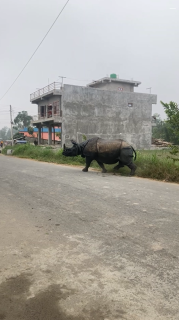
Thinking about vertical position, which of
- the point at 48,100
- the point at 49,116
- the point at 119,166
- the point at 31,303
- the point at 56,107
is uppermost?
the point at 48,100

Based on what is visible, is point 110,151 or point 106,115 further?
point 106,115

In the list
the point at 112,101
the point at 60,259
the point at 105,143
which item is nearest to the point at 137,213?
the point at 60,259

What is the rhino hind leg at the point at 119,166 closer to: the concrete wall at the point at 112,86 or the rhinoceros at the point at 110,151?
the rhinoceros at the point at 110,151

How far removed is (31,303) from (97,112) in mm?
27834

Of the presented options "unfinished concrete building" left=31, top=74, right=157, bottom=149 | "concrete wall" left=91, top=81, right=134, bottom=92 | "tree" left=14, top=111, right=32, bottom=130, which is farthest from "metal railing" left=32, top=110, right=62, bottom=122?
"tree" left=14, top=111, right=32, bottom=130

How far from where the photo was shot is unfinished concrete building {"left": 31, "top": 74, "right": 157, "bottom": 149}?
2780 cm

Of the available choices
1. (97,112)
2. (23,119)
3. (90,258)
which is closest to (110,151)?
(90,258)

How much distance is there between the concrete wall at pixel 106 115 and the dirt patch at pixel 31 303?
80.9 ft

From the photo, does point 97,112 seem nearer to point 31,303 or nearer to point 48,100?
point 48,100

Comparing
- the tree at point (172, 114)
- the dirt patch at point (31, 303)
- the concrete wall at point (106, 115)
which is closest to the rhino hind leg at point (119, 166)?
the tree at point (172, 114)

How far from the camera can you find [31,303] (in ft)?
8.16

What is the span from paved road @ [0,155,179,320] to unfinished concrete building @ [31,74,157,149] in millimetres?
22111

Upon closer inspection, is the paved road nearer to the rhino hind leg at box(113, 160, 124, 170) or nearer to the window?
the rhino hind leg at box(113, 160, 124, 170)

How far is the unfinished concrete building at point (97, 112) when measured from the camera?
91.2 ft
